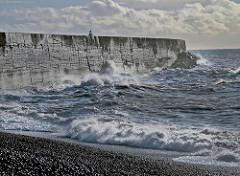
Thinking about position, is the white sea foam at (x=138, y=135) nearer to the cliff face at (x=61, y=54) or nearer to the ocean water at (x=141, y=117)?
the ocean water at (x=141, y=117)

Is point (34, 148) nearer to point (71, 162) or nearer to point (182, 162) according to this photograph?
point (71, 162)

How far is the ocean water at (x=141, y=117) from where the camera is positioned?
23.7 ft

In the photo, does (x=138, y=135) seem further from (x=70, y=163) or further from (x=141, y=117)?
(x=70, y=163)

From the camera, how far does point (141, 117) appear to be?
1023 centimetres

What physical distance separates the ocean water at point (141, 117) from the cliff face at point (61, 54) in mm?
678

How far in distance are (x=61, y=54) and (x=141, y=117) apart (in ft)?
29.6

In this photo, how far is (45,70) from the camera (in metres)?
17.5

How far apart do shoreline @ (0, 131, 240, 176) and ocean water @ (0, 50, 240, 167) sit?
0.92 metres

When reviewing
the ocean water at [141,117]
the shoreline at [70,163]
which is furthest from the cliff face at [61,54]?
the shoreline at [70,163]

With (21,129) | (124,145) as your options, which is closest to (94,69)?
(21,129)

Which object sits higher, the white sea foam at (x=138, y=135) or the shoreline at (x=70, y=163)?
the shoreline at (x=70, y=163)

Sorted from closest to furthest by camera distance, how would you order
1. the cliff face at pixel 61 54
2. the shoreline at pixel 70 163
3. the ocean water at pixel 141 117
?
the shoreline at pixel 70 163 → the ocean water at pixel 141 117 → the cliff face at pixel 61 54

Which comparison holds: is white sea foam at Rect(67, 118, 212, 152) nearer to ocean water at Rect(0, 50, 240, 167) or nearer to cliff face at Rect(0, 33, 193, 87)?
ocean water at Rect(0, 50, 240, 167)

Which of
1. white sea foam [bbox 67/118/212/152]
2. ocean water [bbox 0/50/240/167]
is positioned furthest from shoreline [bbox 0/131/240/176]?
white sea foam [bbox 67/118/212/152]
